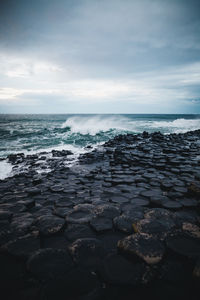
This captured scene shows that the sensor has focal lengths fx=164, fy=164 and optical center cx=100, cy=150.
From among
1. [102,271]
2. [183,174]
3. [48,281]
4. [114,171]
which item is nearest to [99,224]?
[102,271]

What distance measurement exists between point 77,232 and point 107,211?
2.28 feet

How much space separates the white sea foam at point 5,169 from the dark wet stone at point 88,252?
5427 millimetres

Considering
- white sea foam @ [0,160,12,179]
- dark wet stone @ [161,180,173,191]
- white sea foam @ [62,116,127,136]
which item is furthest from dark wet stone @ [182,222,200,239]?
white sea foam @ [62,116,127,136]

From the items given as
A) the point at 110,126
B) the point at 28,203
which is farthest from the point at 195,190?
the point at 110,126

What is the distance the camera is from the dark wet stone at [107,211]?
9.65ft

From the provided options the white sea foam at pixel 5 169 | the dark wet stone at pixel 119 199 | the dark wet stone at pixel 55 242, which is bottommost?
the white sea foam at pixel 5 169

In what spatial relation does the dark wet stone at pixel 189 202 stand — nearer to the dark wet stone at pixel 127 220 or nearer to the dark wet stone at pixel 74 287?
the dark wet stone at pixel 127 220

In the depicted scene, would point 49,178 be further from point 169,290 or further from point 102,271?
point 169,290

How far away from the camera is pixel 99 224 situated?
270 centimetres

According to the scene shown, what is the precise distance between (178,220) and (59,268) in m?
2.00

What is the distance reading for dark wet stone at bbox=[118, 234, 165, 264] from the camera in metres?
1.95

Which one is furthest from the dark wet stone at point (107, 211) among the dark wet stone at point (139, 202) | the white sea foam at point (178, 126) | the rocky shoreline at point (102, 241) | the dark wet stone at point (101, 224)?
the white sea foam at point (178, 126)

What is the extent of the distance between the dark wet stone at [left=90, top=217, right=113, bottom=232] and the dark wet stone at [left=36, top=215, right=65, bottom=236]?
51 cm

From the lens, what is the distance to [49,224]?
2.69 meters
